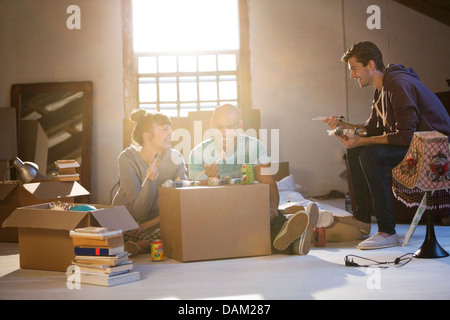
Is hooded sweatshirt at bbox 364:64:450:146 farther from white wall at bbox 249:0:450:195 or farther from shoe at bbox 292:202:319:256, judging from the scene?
white wall at bbox 249:0:450:195

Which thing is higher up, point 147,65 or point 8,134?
point 147,65

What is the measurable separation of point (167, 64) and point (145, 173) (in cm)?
360

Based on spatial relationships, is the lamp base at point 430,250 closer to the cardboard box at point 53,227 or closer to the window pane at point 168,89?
the cardboard box at point 53,227

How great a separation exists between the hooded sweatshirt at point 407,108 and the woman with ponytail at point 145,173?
4.80ft

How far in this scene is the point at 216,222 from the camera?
129 inches

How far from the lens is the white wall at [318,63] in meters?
6.94

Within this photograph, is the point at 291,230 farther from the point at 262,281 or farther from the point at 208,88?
the point at 208,88

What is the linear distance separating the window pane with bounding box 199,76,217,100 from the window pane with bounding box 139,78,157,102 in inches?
23.7

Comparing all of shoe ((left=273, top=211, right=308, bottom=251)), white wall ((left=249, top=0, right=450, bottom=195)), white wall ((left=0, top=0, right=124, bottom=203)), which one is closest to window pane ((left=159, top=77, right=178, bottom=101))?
white wall ((left=0, top=0, right=124, bottom=203))

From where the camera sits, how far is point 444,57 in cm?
694

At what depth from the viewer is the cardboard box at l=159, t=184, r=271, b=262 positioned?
3.22 meters

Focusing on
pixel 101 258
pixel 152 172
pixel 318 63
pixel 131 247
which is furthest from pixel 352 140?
pixel 318 63

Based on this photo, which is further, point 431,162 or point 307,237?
point 307,237

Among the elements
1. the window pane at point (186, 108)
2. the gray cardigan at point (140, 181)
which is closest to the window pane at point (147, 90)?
the window pane at point (186, 108)
